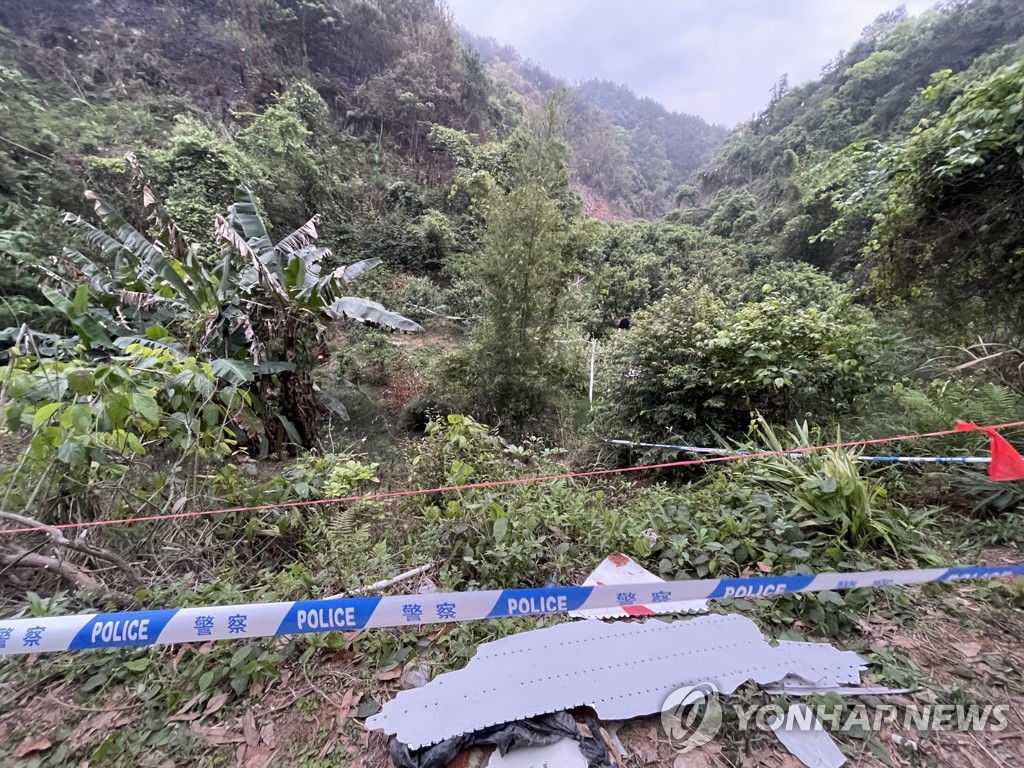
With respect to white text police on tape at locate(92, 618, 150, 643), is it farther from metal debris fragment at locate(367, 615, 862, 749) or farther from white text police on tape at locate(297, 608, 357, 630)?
metal debris fragment at locate(367, 615, 862, 749)

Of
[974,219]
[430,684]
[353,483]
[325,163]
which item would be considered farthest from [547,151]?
[325,163]

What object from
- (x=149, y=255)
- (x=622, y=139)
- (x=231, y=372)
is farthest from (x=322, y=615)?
(x=622, y=139)

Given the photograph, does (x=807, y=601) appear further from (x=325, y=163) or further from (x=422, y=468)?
(x=325, y=163)

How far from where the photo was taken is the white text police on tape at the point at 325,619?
129cm

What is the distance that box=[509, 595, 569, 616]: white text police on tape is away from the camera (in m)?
1.38

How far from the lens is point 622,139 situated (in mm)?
36562

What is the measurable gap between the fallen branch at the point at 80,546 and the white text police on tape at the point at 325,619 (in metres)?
1.04

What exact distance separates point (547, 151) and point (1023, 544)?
534 centimetres

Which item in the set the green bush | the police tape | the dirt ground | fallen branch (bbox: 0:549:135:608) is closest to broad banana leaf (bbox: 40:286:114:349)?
fallen branch (bbox: 0:549:135:608)

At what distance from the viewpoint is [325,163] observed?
13.1 meters

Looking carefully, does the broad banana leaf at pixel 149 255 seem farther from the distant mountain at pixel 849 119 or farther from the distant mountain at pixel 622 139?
the distant mountain at pixel 622 139

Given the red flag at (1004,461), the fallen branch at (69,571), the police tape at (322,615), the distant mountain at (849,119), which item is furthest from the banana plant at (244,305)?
the distant mountain at (849,119)

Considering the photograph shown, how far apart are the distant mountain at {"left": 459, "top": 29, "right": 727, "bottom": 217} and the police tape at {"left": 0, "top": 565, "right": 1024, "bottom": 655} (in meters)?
24.5

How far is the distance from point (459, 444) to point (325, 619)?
1.60 meters
